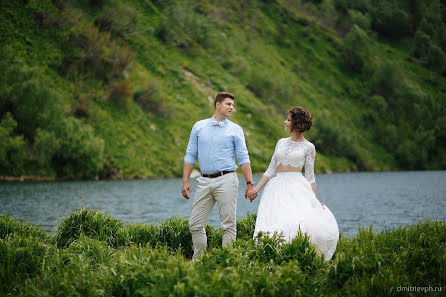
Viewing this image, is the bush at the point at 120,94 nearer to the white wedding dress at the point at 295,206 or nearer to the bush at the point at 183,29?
the bush at the point at 183,29

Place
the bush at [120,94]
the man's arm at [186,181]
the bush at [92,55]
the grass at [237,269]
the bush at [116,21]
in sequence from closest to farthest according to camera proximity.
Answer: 1. the grass at [237,269]
2. the man's arm at [186,181]
3. the bush at [92,55]
4. the bush at [120,94]
5. the bush at [116,21]

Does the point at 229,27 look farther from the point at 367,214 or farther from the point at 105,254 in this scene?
the point at 105,254

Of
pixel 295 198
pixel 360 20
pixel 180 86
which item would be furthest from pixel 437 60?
pixel 295 198

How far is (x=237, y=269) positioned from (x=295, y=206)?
2538 mm

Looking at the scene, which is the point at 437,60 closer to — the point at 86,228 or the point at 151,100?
the point at 151,100

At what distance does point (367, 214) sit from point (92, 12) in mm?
62198

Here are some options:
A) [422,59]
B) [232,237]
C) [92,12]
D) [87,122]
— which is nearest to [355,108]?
[422,59]

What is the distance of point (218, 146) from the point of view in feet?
29.7

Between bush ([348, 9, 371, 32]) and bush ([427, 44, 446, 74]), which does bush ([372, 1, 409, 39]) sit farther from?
bush ([427, 44, 446, 74])

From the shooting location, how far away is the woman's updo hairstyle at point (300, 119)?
9281mm

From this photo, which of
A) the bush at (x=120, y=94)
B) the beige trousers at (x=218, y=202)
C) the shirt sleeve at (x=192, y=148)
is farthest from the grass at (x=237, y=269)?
the bush at (x=120, y=94)

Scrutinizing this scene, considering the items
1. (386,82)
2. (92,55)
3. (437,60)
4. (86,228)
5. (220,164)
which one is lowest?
(86,228)

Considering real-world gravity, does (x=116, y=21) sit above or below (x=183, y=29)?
below

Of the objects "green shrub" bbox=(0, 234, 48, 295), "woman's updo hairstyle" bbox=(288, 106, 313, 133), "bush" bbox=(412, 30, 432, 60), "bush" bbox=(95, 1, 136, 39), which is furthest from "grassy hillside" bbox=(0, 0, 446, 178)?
"woman's updo hairstyle" bbox=(288, 106, 313, 133)
